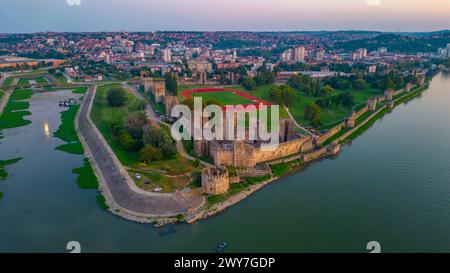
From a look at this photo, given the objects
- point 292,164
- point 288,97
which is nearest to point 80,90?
point 288,97

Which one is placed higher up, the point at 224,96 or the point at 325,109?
the point at 224,96

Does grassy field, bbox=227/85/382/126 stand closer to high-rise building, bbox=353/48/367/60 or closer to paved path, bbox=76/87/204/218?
paved path, bbox=76/87/204/218

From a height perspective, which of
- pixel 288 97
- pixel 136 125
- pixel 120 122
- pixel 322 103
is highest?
pixel 288 97

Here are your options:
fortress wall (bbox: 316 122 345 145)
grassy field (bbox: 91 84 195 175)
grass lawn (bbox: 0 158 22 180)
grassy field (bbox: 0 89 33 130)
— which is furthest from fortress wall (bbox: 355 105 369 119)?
grassy field (bbox: 0 89 33 130)

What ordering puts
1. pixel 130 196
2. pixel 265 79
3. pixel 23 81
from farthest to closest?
pixel 23 81 → pixel 265 79 → pixel 130 196

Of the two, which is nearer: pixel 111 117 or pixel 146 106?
pixel 111 117

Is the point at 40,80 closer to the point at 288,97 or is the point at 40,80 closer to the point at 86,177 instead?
the point at 288,97

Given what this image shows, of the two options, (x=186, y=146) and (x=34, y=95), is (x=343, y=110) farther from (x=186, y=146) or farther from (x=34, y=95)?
(x=34, y=95)
